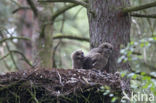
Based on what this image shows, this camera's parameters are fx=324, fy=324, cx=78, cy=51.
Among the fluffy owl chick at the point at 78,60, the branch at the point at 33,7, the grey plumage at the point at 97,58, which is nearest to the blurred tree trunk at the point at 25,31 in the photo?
the branch at the point at 33,7

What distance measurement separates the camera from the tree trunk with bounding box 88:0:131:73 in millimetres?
6477

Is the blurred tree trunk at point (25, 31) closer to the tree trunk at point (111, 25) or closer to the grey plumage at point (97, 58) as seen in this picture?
the grey plumage at point (97, 58)

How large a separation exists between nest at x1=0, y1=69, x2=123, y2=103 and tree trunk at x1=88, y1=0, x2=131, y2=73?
3.99ft

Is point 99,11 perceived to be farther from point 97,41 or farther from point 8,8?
point 8,8

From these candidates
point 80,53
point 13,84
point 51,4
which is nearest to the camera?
point 13,84

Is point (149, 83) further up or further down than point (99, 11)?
further down

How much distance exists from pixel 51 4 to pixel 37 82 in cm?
529

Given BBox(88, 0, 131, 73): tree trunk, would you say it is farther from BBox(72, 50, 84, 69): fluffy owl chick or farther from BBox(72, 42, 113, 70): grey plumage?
BBox(72, 50, 84, 69): fluffy owl chick

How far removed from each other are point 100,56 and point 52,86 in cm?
183

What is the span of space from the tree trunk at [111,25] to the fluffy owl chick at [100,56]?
0.13m

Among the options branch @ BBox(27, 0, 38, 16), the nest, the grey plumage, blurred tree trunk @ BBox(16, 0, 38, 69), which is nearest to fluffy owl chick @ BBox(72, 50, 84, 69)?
the grey plumage

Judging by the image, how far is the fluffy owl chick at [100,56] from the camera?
6.29 meters

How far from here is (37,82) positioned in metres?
A: 5.08

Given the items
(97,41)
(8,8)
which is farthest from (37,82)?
(8,8)
